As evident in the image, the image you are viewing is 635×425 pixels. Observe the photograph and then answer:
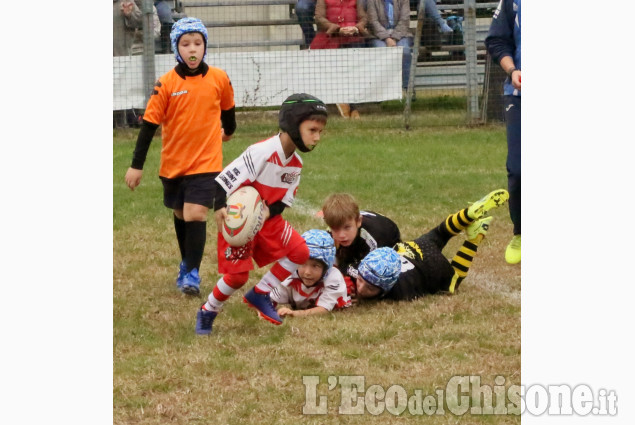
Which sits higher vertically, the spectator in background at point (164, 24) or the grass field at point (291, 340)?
the spectator in background at point (164, 24)

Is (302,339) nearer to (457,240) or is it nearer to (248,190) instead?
(248,190)

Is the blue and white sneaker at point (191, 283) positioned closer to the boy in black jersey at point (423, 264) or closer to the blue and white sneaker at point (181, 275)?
the blue and white sneaker at point (181, 275)

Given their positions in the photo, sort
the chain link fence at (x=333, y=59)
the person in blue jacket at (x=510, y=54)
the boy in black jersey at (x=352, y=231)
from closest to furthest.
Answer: the boy in black jersey at (x=352, y=231)
the person in blue jacket at (x=510, y=54)
the chain link fence at (x=333, y=59)

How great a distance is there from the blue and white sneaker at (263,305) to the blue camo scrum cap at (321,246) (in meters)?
0.39

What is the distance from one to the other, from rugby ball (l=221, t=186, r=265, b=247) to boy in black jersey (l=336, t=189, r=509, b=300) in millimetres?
999

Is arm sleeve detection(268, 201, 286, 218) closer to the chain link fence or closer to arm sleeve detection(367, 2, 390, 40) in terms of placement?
the chain link fence

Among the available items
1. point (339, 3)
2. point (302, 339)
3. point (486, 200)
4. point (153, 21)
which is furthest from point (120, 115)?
point (302, 339)

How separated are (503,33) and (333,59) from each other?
7926mm

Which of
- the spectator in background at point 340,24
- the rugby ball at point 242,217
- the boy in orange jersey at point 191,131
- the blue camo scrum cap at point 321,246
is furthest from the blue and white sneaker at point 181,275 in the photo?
the spectator in background at point 340,24

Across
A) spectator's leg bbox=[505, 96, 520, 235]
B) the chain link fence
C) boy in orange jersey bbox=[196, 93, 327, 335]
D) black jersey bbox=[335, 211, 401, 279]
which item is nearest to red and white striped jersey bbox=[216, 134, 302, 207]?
boy in orange jersey bbox=[196, 93, 327, 335]

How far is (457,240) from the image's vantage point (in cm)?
834

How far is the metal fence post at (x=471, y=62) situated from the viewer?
1502 cm

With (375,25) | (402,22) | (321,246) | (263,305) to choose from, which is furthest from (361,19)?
(263,305)

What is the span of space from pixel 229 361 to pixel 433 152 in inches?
307
